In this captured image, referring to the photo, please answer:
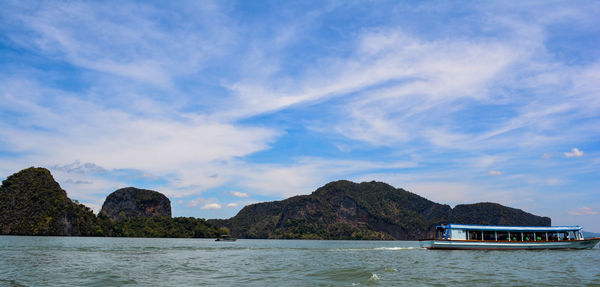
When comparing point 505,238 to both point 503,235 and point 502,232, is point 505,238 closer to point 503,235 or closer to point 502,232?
point 503,235

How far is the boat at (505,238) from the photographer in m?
65.9

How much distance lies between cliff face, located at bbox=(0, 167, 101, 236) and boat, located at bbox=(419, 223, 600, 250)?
540 ft

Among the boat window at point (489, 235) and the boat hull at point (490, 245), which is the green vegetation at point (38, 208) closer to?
the boat hull at point (490, 245)

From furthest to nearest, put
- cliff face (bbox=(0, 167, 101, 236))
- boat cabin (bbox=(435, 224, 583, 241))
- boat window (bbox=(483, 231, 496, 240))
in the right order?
1. cliff face (bbox=(0, 167, 101, 236))
2. boat window (bbox=(483, 231, 496, 240))
3. boat cabin (bbox=(435, 224, 583, 241))

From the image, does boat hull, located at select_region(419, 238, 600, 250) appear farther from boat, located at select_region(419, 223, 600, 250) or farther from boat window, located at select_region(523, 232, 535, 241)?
boat window, located at select_region(523, 232, 535, 241)

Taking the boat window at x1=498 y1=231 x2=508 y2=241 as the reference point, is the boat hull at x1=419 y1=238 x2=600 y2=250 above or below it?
below

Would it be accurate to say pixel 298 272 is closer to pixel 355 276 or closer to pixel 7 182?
pixel 355 276

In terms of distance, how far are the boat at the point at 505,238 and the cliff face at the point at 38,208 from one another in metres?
165

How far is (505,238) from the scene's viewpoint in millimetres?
67250

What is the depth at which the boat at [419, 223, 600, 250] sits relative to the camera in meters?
65.9

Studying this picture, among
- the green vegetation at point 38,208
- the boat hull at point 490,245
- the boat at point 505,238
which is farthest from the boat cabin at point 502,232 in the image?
the green vegetation at point 38,208

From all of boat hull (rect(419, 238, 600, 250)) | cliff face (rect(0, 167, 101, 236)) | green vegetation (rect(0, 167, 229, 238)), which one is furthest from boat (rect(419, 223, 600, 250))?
cliff face (rect(0, 167, 101, 236))

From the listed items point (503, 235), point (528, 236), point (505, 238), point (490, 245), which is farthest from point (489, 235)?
point (528, 236)

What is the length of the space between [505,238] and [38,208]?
7177 inches
